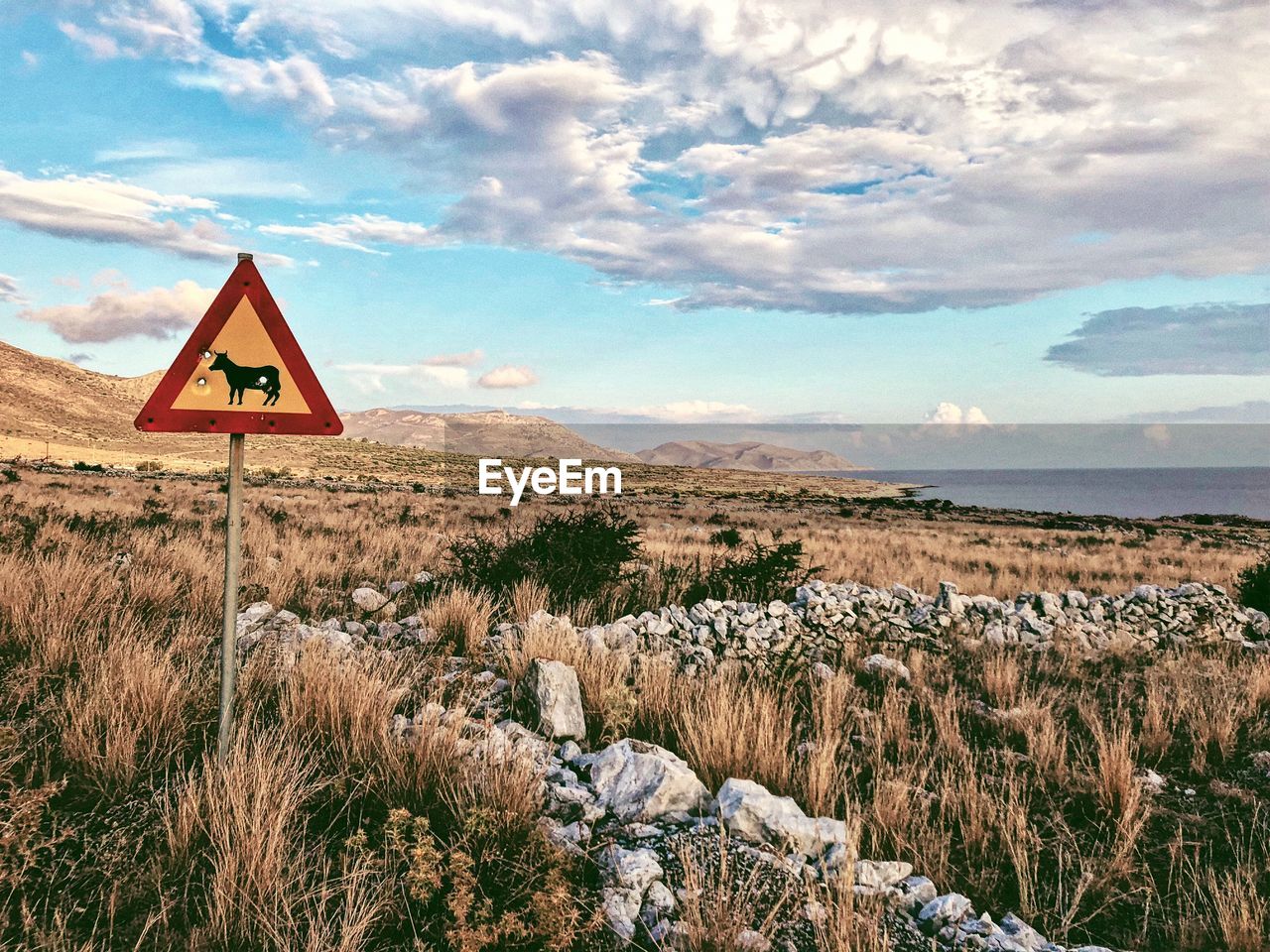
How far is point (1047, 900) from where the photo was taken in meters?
3.53

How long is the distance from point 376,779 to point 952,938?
2.61m

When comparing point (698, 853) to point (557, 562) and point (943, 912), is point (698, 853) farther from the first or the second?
point (557, 562)

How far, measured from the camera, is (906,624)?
9.20m

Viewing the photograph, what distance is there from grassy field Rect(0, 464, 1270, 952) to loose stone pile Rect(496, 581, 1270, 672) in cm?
79

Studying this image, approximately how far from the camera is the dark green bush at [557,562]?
29.2 ft

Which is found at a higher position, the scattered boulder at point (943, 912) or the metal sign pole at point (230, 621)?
the metal sign pole at point (230, 621)

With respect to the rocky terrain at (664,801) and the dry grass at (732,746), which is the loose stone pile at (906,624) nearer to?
the rocky terrain at (664,801)

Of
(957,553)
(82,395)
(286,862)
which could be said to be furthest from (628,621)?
(82,395)

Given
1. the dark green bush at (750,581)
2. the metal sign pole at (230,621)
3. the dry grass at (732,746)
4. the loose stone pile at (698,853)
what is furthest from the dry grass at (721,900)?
the dark green bush at (750,581)

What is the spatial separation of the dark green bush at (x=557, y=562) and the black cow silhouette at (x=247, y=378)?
5.01 m

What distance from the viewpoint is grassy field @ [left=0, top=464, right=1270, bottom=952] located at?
2.77 metres

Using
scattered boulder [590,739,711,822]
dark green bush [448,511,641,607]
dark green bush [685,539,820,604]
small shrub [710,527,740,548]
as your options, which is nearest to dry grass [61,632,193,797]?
scattered boulder [590,739,711,822]

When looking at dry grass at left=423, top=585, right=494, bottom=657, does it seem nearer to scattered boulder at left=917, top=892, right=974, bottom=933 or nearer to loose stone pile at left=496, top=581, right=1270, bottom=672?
loose stone pile at left=496, top=581, right=1270, bottom=672

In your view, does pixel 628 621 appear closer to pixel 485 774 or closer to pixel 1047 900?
pixel 485 774
